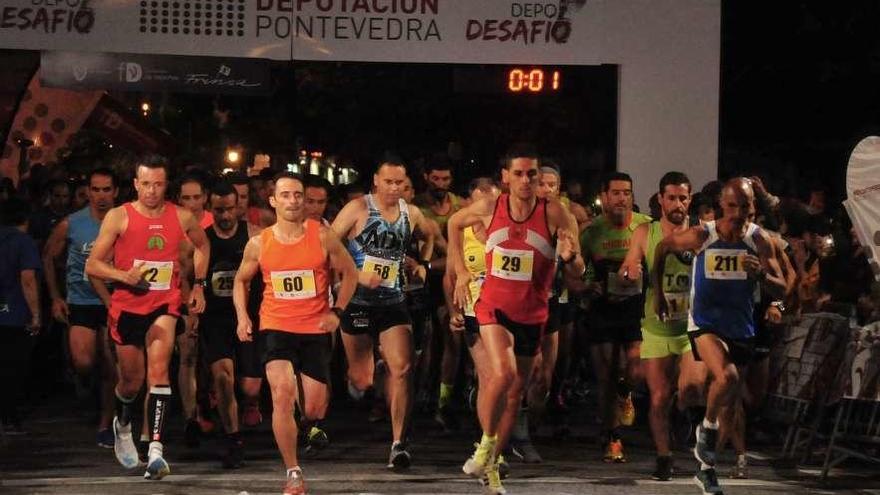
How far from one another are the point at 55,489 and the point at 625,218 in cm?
487

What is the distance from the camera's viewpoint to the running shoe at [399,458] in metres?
11.7

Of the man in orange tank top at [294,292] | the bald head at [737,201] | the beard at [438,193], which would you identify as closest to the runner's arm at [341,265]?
the man in orange tank top at [294,292]

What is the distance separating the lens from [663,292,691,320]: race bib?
11547 mm

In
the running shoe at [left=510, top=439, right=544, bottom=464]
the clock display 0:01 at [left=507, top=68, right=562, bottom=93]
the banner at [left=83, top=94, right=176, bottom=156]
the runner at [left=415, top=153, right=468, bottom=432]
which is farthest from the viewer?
the banner at [left=83, top=94, right=176, bottom=156]

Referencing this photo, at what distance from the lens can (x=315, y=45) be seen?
17.4m

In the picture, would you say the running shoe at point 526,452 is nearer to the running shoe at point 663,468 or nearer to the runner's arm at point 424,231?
the running shoe at point 663,468

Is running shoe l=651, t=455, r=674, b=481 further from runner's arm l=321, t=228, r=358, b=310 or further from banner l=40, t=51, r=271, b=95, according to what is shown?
banner l=40, t=51, r=271, b=95

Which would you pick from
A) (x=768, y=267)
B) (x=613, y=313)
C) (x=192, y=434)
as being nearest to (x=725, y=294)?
(x=768, y=267)

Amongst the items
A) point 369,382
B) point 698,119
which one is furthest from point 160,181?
point 698,119

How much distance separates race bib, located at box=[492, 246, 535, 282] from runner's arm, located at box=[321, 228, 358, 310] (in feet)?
3.08

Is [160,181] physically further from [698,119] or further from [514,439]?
[698,119]

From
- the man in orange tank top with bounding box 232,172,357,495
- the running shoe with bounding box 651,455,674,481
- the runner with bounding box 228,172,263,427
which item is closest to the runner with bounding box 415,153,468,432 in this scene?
the runner with bounding box 228,172,263,427

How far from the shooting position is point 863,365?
1126 centimetres

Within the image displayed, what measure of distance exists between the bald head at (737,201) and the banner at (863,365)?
138 cm
